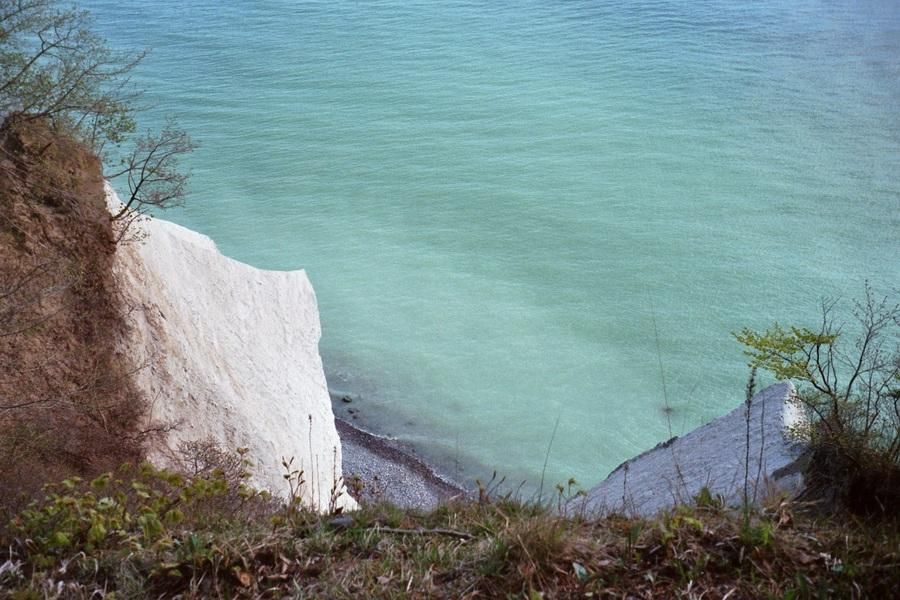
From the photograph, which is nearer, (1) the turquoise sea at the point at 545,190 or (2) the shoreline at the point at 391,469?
(2) the shoreline at the point at 391,469

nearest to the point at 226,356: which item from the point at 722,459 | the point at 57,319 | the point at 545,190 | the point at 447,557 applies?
the point at 57,319

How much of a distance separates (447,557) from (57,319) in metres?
7.19

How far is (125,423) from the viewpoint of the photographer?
367 inches

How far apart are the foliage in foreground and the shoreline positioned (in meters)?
8.98

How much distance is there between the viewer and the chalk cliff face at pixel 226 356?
10203 millimetres

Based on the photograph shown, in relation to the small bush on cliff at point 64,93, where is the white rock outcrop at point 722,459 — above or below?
below

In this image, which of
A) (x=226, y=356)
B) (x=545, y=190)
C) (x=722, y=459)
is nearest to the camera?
(x=722, y=459)

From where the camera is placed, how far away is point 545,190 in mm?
26609

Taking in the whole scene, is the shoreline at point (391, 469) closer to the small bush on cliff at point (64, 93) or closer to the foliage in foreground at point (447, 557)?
the small bush on cliff at point (64, 93)

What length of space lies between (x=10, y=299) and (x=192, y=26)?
3829 centimetres

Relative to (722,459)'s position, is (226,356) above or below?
above

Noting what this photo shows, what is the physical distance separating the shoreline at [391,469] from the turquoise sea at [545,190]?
18.7 inches

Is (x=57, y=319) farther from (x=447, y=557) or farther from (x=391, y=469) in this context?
(x=447, y=557)

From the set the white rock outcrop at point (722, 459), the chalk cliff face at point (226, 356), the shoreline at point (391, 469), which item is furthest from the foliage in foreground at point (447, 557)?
the shoreline at point (391, 469)
